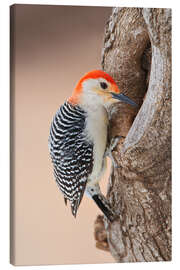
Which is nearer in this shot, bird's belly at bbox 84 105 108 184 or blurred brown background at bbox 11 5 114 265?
blurred brown background at bbox 11 5 114 265

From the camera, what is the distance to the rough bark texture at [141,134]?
2.65m

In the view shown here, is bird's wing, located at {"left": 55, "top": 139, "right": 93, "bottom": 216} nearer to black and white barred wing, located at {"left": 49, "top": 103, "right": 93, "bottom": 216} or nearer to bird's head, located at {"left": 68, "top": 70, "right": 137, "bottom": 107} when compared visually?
black and white barred wing, located at {"left": 49, "top": 103, "right": 93, "bottom": 216}

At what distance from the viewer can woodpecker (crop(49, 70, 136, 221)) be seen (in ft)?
8.82

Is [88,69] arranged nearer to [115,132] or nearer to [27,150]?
[115,132]

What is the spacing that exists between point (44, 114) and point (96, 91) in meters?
0.31

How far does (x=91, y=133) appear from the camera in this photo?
270 centimetres

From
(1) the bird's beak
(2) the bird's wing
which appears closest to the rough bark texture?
(1) the bird's beak

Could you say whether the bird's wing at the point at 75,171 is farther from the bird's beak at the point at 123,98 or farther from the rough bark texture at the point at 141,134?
the bird's beak at the point at 123,98

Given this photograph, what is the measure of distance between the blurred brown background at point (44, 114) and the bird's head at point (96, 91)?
5 centimetres

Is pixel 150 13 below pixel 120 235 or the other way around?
the other way around

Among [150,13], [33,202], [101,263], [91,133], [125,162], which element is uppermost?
[150,13]

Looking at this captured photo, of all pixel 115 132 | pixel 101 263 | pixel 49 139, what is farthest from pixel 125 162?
pixel 101 263

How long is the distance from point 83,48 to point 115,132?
1.63ft

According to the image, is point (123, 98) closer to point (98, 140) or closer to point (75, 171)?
point (98, 140)
